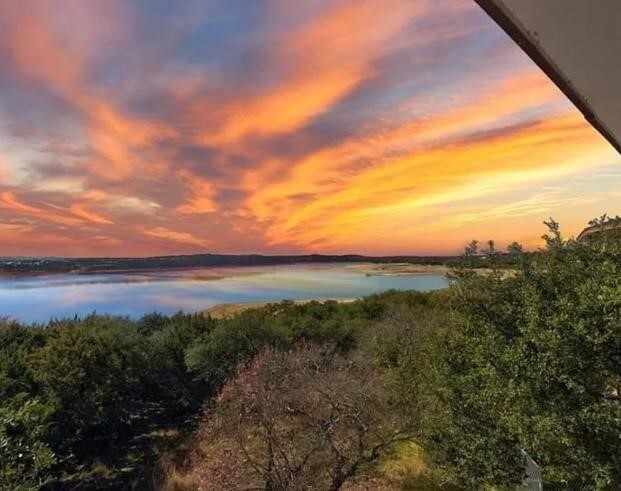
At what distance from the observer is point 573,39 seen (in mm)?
844

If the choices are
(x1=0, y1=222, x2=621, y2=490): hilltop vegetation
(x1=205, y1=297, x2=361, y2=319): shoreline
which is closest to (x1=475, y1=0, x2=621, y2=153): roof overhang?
(x1=0, y1=222, x2=621, y2=490): hilltop vegetation

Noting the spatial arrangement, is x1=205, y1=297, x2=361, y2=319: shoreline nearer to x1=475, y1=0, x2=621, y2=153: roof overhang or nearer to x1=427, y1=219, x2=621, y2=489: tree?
x1=427, y1=219, x2=621, y2=489: tree

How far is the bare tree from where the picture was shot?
725cm

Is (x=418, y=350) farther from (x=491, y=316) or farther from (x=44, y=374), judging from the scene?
(x=44, y=374)

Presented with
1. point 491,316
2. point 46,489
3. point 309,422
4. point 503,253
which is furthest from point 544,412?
point 46,489

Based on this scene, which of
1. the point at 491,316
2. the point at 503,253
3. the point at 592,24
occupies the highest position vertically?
the point at 592,24

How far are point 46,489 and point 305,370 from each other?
671 cm

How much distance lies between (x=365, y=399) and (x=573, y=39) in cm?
813

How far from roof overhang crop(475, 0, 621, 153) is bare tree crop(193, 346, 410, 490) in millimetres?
7402

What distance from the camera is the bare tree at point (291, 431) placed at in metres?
7.25

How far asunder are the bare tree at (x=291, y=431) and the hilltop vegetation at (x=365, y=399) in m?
0.03

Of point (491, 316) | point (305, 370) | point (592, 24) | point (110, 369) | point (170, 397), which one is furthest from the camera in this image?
point (170, 397)

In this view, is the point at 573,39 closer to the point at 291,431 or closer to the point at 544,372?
the point at 544,372

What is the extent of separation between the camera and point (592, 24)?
2.68 ft
